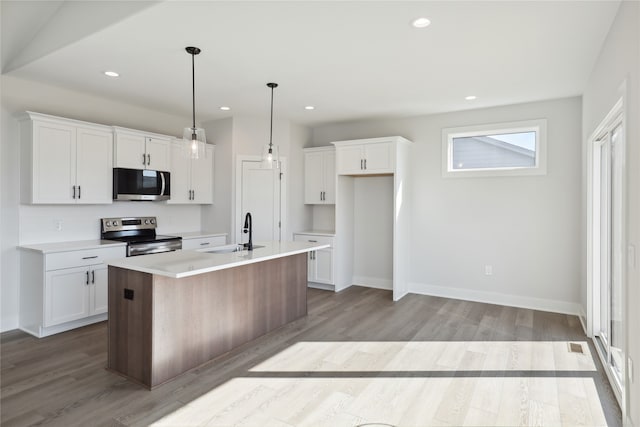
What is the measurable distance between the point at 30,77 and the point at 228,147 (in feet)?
7.98

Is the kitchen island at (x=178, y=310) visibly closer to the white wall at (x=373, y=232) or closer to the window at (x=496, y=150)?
the white wall at (x=373, y=232)

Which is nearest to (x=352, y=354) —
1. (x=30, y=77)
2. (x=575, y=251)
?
(x=575, y=251)

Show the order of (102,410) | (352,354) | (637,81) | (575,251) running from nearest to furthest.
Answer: (637,81) < (102,410) < (352,354) < (575,251)

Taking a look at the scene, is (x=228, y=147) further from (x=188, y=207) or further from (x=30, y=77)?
(x=30, y=77)

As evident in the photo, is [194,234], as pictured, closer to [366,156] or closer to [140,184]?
[140,184]

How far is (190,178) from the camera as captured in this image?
17.9 ft

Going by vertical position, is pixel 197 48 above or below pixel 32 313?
above

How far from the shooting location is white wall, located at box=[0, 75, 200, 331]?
3.87 metres

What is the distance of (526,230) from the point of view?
15.7 feet

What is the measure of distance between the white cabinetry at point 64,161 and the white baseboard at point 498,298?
4.43 meters

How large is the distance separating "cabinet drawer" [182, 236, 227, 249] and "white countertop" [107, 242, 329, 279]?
5.34 feet

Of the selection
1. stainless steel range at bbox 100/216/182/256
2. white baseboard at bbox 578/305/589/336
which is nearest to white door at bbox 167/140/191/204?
stainless steel range at bbox 100/216/182/256

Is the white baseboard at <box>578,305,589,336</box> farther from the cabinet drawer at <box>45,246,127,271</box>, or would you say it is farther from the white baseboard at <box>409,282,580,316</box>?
the cabinet drawer at <box>45,246,127,271</box>

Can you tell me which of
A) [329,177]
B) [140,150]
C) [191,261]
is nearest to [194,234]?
[140,150]
